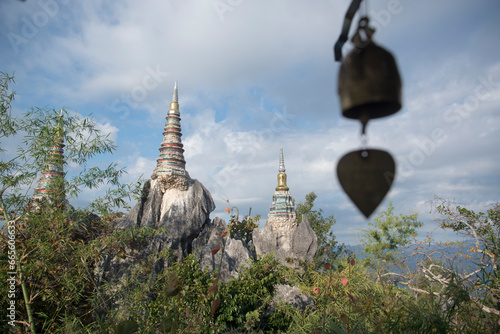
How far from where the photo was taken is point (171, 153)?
515 inches

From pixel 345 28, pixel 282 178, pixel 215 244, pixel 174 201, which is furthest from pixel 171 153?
pixel 345 28

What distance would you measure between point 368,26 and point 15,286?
5.20 metres

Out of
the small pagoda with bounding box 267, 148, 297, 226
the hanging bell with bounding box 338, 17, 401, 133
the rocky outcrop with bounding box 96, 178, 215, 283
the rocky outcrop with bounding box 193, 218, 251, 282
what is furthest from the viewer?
the small pagoda with bounding box 267, 148, 297, 226

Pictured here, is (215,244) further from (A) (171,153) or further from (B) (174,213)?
(A) (171,153)

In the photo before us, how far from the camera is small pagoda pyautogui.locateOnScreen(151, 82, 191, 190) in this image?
42.3 feet

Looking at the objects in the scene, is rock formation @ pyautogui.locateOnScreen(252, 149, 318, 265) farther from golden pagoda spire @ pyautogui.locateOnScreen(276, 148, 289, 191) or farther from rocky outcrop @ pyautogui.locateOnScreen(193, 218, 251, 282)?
rocky outcrop @ pyautogui.locateOnScreen(193, 218, 251, 282)

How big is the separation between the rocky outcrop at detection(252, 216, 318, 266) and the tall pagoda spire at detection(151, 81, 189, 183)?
4.49 metres

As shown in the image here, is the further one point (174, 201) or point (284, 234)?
point (284, 234)

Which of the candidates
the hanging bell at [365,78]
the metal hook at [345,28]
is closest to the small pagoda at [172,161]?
the metal hook at [345,28]

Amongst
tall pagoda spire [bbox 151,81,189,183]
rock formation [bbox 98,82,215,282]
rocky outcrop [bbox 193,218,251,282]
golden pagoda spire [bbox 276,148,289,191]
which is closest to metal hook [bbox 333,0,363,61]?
rocky outcrop [bbox 193,218,251,282]

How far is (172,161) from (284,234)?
233 inches

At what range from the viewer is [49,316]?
4.68 metres

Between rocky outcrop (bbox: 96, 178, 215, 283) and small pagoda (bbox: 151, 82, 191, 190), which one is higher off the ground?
small pagoda (bbox: 151, 82, 191, 190)

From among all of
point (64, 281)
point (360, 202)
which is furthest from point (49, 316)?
point (360, 202)
